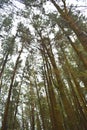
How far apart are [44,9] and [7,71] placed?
9495mm

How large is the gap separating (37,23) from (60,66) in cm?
749

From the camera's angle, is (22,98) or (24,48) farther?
(22,98)

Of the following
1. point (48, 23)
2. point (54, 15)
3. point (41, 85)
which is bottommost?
point (54, 15)

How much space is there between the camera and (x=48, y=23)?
43.6ft

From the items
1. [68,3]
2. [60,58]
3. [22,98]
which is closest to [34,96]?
[22,98]

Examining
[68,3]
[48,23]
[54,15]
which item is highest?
[48,23]

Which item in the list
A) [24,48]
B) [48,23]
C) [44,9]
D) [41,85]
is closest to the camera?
[44,9]

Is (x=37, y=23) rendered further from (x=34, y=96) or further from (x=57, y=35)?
(x=34, y=96)

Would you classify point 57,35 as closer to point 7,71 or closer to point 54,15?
point 54,15

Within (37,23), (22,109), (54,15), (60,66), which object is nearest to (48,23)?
(37,23)

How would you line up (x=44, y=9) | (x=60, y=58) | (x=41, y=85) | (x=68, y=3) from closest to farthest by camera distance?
(x=68, y=3), (x=44, y=9), (x=60, y=58), (x=41, y=85)

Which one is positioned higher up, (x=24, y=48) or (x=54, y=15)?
(x=24, y=48)

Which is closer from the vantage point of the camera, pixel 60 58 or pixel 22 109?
pixel 60 58

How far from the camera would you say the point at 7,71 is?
1952 centimetres
